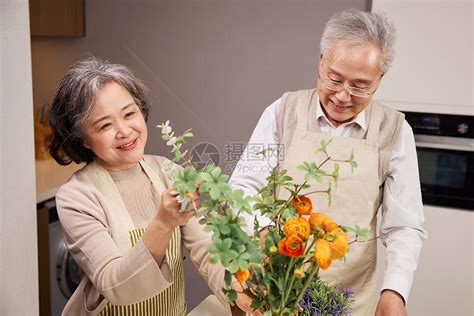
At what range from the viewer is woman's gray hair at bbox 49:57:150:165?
43.1 inches

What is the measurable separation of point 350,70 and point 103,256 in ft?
2.17

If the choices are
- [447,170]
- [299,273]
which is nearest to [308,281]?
[299,273]

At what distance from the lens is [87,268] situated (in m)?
1.08

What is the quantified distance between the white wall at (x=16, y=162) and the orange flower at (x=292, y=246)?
1.88ft

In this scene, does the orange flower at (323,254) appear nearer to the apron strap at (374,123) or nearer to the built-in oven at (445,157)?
the apron strap at (374,123)

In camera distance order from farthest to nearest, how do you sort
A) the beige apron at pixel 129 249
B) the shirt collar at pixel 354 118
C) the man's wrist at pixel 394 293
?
1. the shirt collar at pixel 354 118
2. the man's wrist at pixel 394 293
3. the beige apron at pixel 129 249

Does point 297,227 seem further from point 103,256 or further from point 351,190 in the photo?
point 351,190

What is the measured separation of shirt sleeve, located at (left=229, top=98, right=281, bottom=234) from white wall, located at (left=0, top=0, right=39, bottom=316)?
47 centimetres

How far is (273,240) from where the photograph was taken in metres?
0.86

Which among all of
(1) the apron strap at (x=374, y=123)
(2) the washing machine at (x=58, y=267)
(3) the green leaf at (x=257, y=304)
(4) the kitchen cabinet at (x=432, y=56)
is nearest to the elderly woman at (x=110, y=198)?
(3) the green leaf at (x=257, y=304)

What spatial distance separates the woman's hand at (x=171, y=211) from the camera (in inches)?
35.4

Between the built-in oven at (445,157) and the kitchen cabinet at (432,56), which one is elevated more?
the kitchen cabinet at (432,56)

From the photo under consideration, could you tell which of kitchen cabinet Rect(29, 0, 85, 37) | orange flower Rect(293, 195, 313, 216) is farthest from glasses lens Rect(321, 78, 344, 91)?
kitchen cabinet Rect(29, 0, 85, 37)

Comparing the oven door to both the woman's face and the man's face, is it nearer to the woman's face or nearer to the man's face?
the man's face
